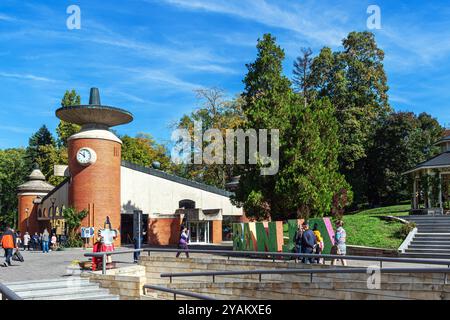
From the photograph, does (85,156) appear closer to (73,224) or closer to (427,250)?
(73,224)

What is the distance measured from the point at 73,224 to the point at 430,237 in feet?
80.1

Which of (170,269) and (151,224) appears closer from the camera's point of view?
(170,269)

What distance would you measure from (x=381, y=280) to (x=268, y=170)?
1467 cm

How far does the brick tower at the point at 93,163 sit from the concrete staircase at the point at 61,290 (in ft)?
70.0

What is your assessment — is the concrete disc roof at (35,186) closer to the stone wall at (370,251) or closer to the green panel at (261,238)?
the green panel at (261,238)

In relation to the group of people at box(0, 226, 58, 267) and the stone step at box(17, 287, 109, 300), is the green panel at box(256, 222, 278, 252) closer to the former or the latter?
the stone step at box(17, 287, 109, 300)

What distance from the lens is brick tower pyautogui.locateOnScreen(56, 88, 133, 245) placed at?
38188 mm

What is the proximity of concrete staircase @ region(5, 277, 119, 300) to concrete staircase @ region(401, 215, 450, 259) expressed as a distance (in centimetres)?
1348

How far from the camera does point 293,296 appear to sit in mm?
14477

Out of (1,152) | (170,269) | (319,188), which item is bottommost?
(170,269)

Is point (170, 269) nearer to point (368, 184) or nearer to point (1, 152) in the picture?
point (368, 184)

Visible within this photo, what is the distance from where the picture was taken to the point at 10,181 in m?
80.1

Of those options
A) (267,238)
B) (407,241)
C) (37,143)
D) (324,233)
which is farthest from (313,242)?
(37,143)
